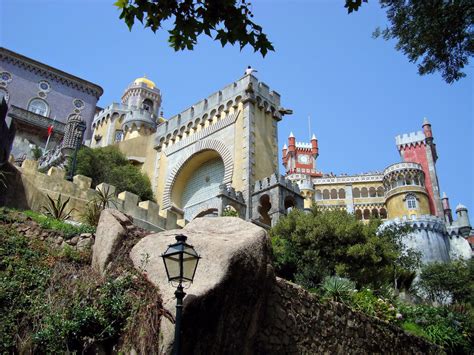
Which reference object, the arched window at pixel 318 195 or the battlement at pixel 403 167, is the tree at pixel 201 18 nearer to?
the battlement at pixel 403 167

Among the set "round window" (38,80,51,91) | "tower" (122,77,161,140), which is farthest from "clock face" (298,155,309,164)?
"round window" (38,80,51,91)

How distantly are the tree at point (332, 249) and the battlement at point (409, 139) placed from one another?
54.7 m

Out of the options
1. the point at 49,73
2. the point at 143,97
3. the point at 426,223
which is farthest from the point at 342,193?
the point at 49,73

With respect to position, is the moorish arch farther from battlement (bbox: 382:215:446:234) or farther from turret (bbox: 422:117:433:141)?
turret (bbox: 422:117:433:141)

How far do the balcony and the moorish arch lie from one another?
1608 cm

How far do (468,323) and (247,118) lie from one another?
15657mm

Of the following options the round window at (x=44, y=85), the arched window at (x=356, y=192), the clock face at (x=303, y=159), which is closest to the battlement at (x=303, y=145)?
the clock face at (x=303, y=159)

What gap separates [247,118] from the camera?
2814cm

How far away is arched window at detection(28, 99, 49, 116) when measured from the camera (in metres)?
45.6

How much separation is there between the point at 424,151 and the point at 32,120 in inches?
2028

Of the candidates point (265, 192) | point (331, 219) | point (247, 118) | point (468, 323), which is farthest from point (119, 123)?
point (468, 323)

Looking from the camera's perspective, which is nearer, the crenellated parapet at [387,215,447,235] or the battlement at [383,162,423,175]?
the crenellated parapet at [387,215,447,235]

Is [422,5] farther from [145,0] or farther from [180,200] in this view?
[180,200]

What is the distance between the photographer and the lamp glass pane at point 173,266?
6.38 m
